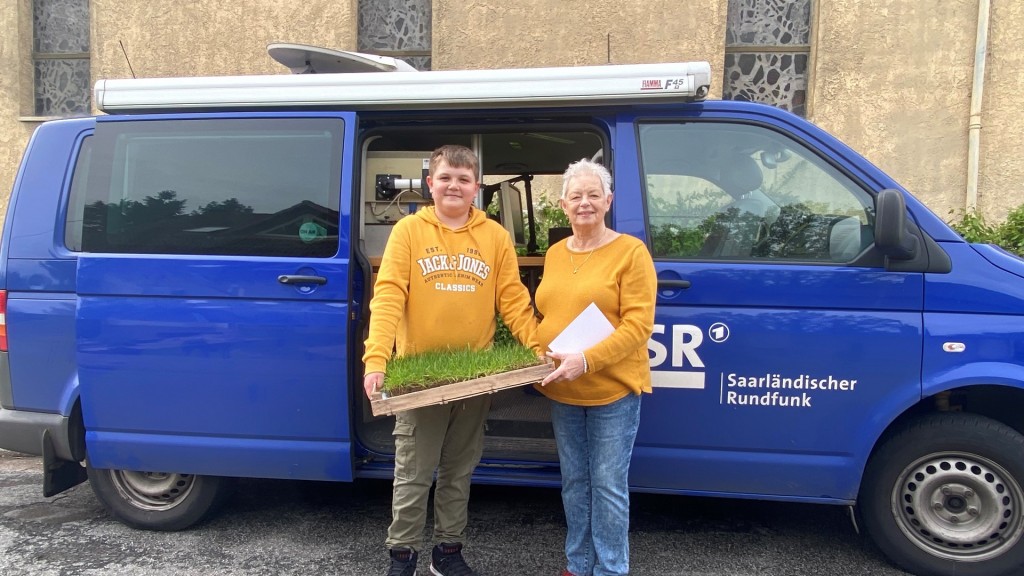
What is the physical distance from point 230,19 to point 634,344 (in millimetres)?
8640

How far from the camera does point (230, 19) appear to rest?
8.96 meters

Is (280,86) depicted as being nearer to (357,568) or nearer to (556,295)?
(556,295)

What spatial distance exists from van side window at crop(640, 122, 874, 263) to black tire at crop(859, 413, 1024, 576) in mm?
889

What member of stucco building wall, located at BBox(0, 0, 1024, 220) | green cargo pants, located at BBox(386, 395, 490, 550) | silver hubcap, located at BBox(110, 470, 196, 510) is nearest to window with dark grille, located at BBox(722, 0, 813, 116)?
stucco building wall, located at BBox(0, 0, 1024, 220)

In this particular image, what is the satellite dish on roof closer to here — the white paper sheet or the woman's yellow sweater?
the woman's yellow sweater

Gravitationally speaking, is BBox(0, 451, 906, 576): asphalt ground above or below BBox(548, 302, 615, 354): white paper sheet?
below

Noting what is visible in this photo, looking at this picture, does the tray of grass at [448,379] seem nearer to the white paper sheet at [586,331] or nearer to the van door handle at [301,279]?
the white paper sheet at [586,331]

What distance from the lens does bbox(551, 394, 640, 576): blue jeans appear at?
2523 millimetres

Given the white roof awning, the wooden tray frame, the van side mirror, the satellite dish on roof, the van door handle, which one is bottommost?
the wooden tray frame

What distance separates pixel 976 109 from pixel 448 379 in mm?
8615

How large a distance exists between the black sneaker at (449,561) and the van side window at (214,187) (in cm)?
142

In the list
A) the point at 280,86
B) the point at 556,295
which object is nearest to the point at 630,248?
the point at 556,295

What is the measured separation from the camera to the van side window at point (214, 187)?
123 inches

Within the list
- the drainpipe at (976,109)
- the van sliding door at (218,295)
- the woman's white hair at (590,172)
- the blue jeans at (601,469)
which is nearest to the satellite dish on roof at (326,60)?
the van sliding door at (218,295)
